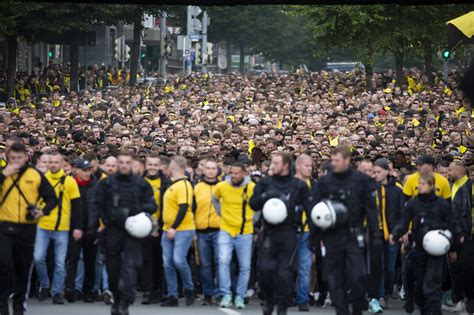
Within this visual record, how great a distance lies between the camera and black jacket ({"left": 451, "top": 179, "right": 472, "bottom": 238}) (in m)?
17.1

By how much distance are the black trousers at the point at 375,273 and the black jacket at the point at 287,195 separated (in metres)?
2.11

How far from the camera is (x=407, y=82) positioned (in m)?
52.4

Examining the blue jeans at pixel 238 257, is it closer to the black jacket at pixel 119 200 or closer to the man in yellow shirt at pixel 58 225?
the man in yellow shirt at pixel 58 225

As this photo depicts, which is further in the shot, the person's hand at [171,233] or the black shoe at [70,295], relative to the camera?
the black shoe at [70,295]

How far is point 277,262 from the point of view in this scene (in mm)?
15633

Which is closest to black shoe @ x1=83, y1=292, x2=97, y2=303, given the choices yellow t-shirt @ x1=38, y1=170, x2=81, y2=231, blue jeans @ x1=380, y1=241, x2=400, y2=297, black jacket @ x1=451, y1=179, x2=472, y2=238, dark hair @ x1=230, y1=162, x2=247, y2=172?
yellow t-shirt @ x1=38, y1=170, x2=81, y2=231

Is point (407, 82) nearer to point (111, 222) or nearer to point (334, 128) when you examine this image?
point (334, 128)

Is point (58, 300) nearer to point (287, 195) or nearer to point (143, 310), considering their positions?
point (143, 310)

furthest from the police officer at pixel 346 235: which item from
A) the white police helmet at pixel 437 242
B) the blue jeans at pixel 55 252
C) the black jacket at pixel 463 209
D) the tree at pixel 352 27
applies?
the tree at pixel 352 27

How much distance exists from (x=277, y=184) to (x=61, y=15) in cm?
3580

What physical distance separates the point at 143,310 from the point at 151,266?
0.80m

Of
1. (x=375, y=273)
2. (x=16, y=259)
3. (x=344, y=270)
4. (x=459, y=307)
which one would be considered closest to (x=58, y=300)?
(x=16, y=259)

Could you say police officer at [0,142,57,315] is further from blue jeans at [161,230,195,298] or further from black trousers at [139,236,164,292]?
blue jeans at [161,230,195,298]

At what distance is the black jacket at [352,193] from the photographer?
15.1 meters
